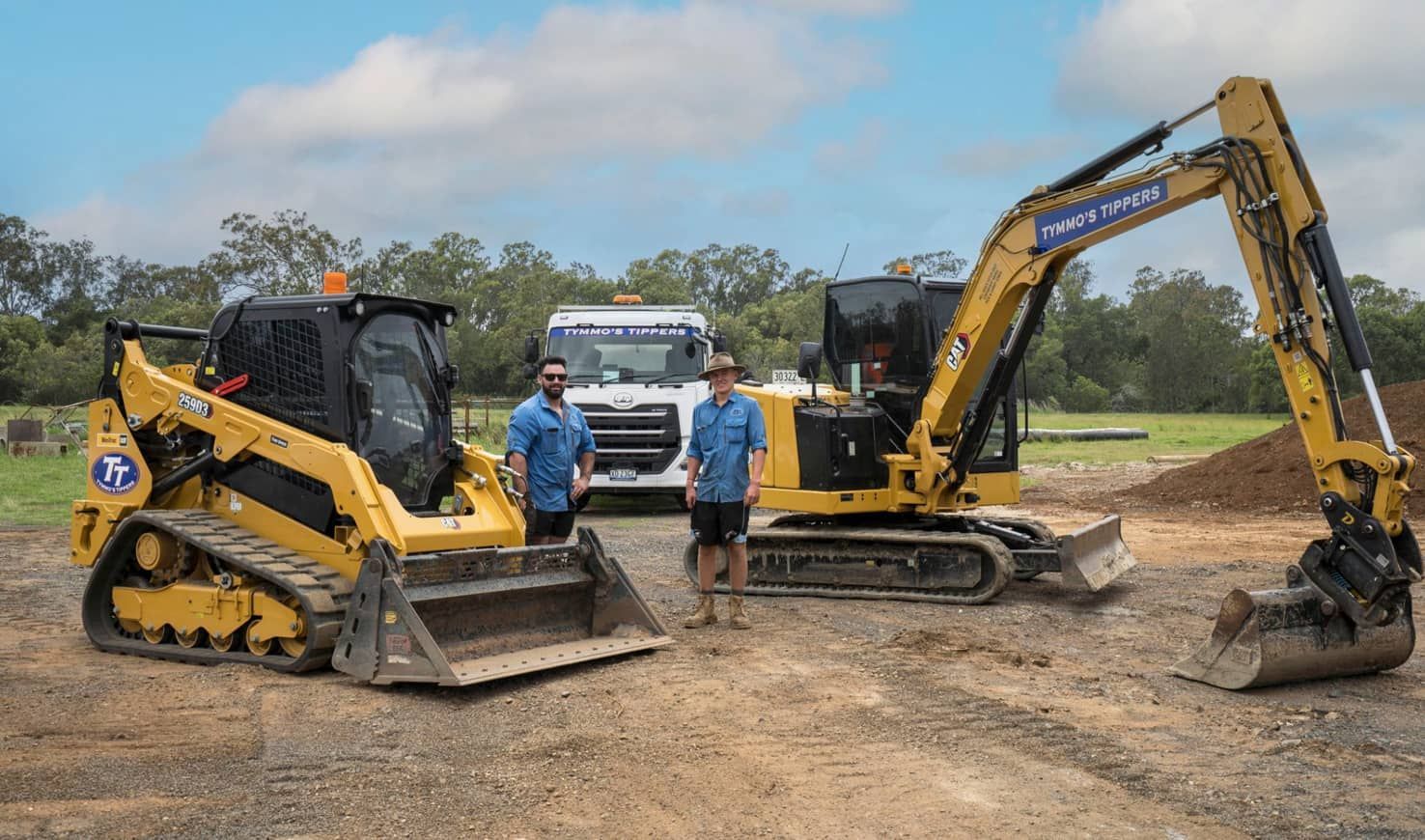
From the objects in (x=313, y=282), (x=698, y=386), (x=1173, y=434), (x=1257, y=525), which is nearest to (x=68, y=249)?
(x=313, y=282)

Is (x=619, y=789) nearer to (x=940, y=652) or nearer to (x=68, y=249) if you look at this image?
(x=940, y=652)

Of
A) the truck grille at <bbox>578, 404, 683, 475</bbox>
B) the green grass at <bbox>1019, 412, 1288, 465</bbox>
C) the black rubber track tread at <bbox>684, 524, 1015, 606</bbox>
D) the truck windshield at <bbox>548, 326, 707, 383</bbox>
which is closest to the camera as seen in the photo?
the black rubber track tread at <bbox>684, 524, 1015, 606</bbox>

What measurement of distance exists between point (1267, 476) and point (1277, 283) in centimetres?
1329

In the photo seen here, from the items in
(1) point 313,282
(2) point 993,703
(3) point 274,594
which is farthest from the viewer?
(1) point 313,282

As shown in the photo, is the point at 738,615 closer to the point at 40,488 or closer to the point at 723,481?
the point at 723,481

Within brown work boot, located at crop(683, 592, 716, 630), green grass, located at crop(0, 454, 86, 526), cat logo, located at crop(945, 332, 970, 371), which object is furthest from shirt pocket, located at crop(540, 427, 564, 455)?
green grass, located at crop(0, 454, 86, 526)

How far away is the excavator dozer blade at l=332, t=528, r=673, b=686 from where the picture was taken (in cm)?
696

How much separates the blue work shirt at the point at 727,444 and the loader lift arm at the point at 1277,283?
7.00 feet

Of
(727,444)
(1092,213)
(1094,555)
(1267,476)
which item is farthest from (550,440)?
(1267,476)

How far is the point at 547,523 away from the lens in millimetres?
8789

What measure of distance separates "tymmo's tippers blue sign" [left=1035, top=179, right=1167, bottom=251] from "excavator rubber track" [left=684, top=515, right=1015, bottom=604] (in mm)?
2397

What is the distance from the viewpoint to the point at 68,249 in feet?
237

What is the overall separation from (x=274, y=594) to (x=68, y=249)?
73243 millimetres

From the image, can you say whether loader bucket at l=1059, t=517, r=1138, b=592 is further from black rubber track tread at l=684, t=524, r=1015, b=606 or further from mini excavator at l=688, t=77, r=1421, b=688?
black rubber track tread at l=684, t=524, r=1015, b=606
